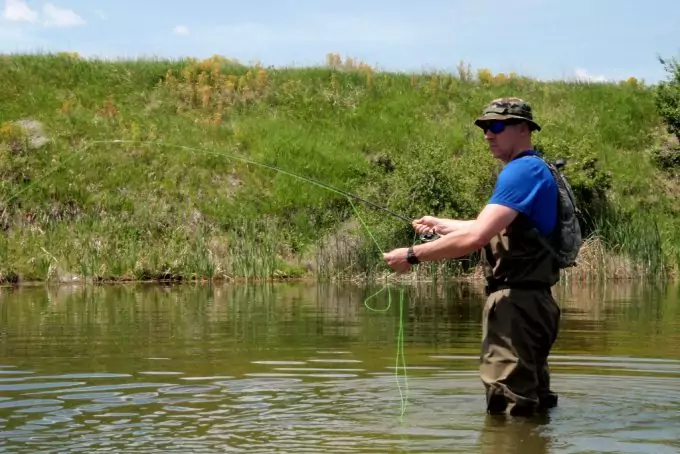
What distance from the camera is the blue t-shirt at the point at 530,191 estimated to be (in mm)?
6438

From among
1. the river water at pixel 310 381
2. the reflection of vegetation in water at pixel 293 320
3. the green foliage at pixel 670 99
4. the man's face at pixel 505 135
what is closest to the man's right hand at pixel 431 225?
the man's face at pixel 505 135

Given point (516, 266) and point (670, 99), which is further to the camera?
point (670, 99)

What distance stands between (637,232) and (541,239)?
728 inches

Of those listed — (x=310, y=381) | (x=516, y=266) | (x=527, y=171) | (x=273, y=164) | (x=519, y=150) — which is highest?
(x=273, y=164)

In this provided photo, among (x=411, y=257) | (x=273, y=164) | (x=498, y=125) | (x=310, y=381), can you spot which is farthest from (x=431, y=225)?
(x=273, y=164)

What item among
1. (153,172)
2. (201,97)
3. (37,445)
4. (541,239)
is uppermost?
(201,97)

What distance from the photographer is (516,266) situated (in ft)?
22.0

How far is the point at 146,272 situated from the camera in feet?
83.4

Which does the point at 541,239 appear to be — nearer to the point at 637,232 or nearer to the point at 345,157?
the point at 637,232

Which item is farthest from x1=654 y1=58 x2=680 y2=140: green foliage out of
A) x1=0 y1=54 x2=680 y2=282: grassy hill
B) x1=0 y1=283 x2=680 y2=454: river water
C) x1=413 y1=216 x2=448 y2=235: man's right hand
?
x1=413 y1=216 x2=448 y2=235: man's right hand

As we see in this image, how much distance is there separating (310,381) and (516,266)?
294 cm

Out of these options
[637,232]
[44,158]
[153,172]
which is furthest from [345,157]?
[637,232]

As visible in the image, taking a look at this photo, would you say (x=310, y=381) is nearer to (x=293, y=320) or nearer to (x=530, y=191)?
(x=530, y=191)

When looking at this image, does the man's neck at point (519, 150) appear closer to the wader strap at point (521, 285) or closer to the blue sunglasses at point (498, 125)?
the blue sunglasses at point (498, 125)
